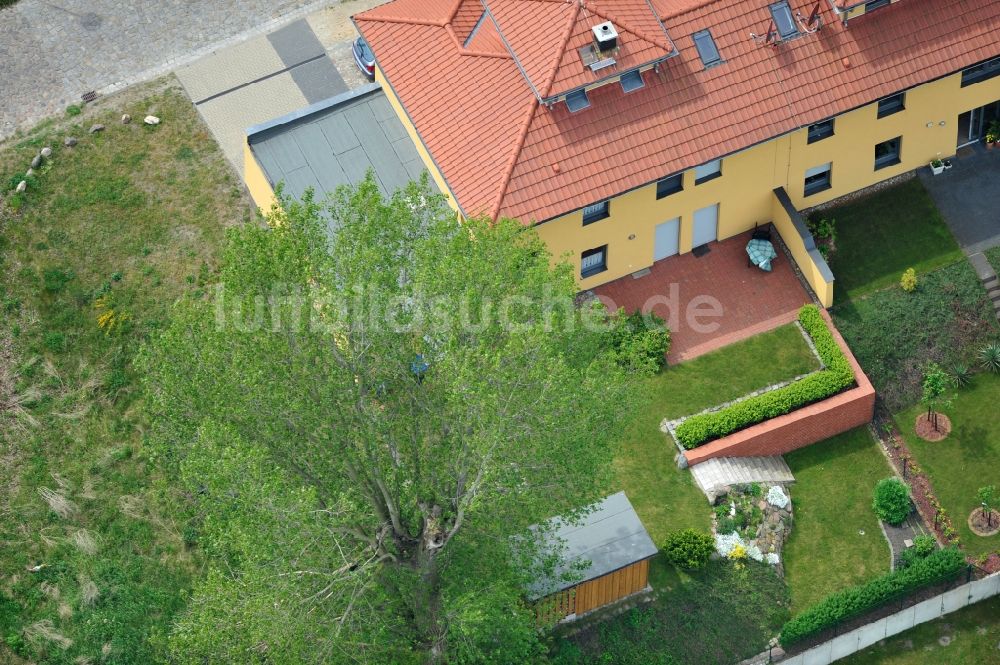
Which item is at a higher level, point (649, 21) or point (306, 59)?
point (306, 59)

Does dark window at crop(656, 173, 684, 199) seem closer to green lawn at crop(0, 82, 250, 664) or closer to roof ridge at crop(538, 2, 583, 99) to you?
roof ridge at crop(538, 2, 583, 99)

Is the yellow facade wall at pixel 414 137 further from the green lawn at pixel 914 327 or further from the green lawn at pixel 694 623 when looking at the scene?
the green lawn at pixel 694 623

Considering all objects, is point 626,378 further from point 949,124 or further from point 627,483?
point 949,124

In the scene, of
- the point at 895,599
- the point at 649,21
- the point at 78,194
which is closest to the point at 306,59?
the point at 78,194

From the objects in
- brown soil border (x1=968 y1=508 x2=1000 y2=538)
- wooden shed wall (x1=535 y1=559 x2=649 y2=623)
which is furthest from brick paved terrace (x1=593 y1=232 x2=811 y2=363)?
brown soil border (x1=968 y1=508 x2=1000 y2=538)

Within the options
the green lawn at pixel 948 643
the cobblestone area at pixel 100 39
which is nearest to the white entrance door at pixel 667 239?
the green lawn at pixel 948 643
